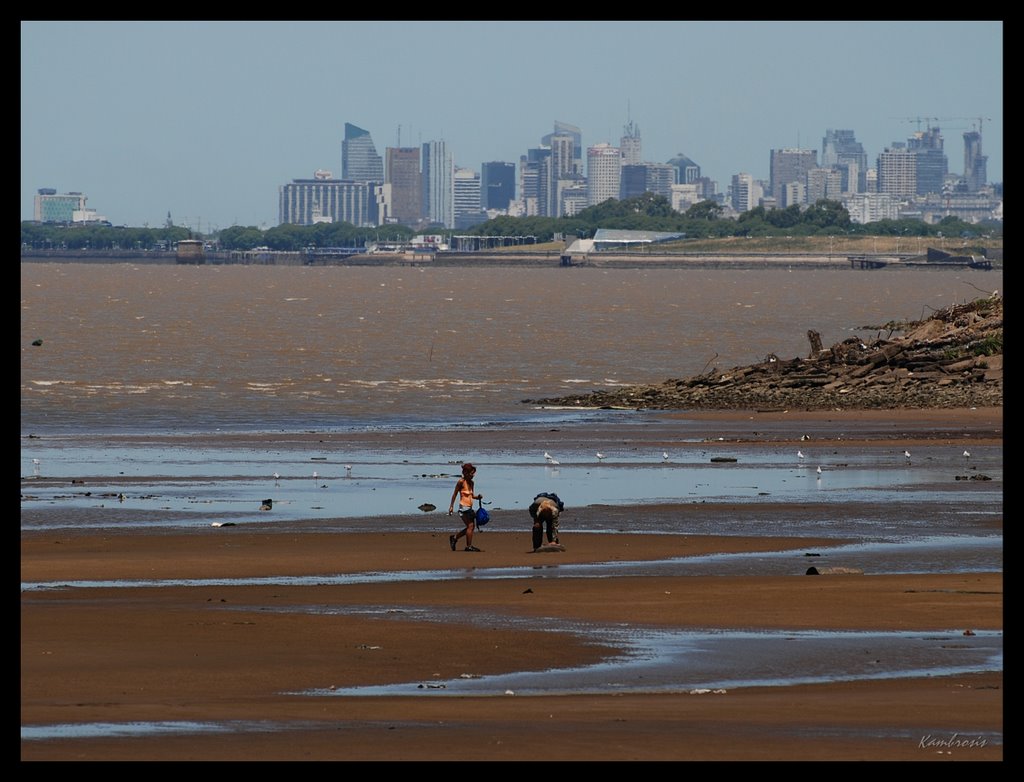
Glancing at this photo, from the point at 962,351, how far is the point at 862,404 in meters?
4.59

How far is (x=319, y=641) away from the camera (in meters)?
14.8

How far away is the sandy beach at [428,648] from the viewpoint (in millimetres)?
10938

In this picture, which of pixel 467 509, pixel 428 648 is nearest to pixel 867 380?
pixel 467 509

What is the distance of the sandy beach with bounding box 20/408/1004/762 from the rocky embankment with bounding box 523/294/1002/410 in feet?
70.6

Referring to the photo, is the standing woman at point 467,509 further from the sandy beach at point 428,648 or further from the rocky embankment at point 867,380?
the rocky embankment at point 867,380

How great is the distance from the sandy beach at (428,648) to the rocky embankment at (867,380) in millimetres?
21504

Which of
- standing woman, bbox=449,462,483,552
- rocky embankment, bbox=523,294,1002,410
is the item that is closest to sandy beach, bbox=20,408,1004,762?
standing woman, bbox=449,462,483,552

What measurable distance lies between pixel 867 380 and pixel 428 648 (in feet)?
103

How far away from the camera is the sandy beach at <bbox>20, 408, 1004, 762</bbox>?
35.9ft

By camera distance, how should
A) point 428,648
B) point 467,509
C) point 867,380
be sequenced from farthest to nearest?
point 867,380 → point 467,509 → point 428,648

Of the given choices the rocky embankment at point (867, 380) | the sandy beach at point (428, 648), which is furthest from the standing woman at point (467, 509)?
the rocky embankment at point (867, 380)

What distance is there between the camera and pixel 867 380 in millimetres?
44344

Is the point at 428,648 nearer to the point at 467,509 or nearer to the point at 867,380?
the point at 467,509
